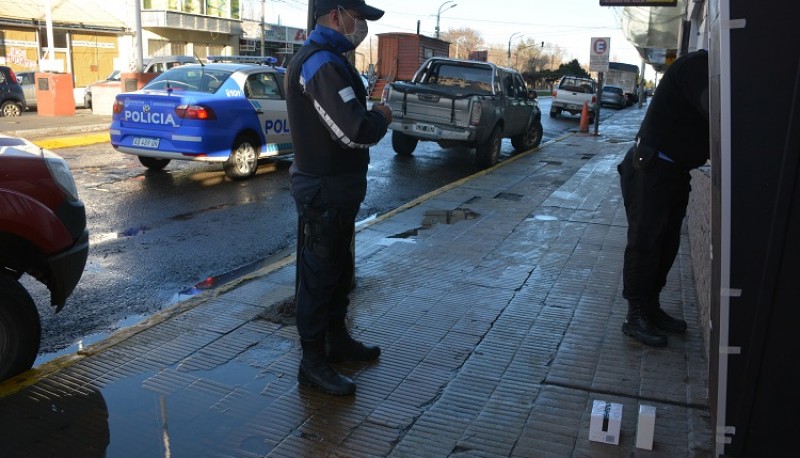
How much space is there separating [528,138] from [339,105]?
13.2 m

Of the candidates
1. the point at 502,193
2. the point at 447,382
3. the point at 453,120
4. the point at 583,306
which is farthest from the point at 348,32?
the point at 453,120

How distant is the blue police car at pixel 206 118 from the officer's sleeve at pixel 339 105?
685cm

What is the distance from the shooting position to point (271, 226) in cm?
783

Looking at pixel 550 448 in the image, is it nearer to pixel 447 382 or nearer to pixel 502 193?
pixel 447 382

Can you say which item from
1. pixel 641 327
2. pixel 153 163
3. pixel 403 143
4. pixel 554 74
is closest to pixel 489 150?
pixel 403 143

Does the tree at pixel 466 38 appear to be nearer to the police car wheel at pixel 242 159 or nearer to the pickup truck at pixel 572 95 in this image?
the pickup truck at pixel 572 95

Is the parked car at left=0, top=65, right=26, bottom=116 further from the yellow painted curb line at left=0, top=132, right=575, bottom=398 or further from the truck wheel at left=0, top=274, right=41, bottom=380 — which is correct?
the truck wheel at left=0, top=274, right=41, bottom=380

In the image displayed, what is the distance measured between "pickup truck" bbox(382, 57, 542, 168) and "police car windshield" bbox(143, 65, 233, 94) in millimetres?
2752

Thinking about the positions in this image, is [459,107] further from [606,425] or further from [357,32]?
[606,425]

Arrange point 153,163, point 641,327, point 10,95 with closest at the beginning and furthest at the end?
1. point 641,327
2. point 153,163
3. point 10,95

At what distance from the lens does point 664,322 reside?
4.55 metres

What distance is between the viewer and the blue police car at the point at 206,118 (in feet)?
31.9

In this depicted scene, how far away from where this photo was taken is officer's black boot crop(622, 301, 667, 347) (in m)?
4.32

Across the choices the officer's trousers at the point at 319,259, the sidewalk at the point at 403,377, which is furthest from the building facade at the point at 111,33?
the officer's trousers at the point at 319,259
